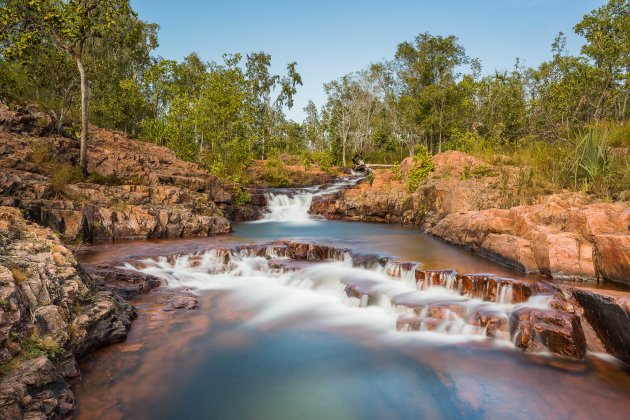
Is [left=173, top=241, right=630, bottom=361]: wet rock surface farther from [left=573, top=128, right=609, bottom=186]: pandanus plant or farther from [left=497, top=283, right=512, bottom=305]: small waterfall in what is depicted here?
[left=573, top=128, right=609, bottom=186]: pandanus plant

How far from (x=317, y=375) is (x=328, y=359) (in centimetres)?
44

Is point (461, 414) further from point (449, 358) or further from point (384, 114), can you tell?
point (384, 114)

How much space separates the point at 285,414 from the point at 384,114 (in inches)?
1809

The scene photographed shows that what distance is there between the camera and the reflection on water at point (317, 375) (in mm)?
4176

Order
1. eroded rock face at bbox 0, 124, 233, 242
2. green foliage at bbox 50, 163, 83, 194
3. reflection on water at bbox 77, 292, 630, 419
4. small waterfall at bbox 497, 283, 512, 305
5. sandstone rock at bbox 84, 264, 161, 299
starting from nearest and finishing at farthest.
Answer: reflection on water at bbox 77, 292, 630, 419 < small waterfall at bbox 497, 283, 512, 305 < sandstone rock at bbox 84, 264, 161, 299 < eroded rock face at bbox 0, 124, 233, 242 < green foliage at bbox 50, 163, 83, 194

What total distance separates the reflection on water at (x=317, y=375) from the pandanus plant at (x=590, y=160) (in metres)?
6.00

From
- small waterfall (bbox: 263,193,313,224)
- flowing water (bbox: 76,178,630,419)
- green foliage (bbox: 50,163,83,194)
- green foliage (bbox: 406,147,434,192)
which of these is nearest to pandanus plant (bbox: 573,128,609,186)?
flowing water (bbox: 76,178,630,419)

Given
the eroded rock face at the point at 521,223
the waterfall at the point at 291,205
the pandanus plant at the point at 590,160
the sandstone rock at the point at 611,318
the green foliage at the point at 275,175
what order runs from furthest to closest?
the green foliage at the point at 275,175, the waterfall at the point at 291,205, the pandanus plant at the point at 590,160, the eroded rock face at the point at 521,223, the sandstone rock at the point at 611,318

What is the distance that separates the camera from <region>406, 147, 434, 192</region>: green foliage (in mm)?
18234

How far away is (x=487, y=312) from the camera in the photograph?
19.7 ft

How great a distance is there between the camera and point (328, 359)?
546cm

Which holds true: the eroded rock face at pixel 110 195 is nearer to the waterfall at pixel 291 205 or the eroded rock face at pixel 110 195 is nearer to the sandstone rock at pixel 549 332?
the waterfall at pixel 291 205

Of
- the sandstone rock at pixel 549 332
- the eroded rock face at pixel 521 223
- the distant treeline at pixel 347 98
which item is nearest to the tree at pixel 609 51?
the distant treeline at pixel 347 98

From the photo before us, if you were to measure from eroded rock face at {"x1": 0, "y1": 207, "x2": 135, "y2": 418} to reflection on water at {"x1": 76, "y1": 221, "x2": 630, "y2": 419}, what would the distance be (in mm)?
317
